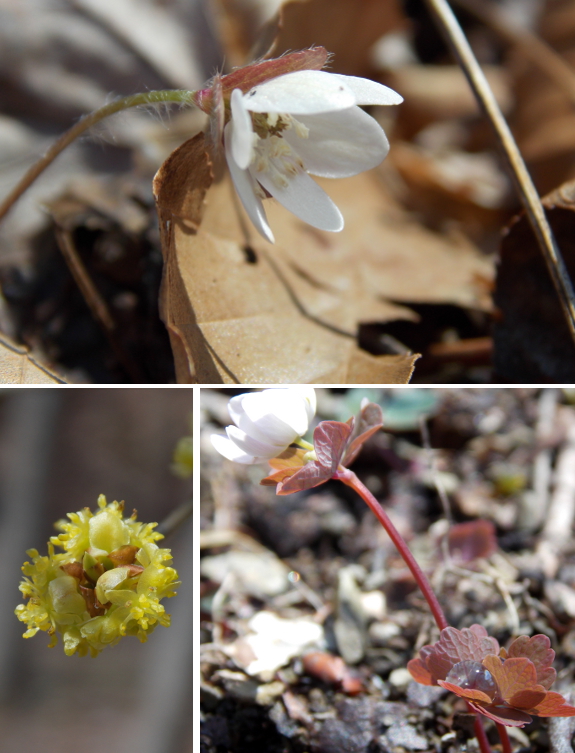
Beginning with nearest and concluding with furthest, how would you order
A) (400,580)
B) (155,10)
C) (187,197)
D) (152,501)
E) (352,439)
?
(352,439), (187,197), (400,580), (155,10), (152,501)

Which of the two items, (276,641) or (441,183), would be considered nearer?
(276,641)

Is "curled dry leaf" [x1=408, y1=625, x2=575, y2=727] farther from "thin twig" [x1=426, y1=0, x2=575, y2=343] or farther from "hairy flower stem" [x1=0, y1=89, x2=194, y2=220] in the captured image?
"hairy flower stem" [x1=0, y1=89, x2=194, y2=220]

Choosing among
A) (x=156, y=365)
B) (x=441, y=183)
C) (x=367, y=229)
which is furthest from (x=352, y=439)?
(x=441, y=183)

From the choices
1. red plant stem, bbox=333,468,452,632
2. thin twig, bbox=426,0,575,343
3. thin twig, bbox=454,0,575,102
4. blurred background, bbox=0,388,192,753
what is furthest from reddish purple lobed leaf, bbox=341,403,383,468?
thin twig, bbox=454,0,575,102

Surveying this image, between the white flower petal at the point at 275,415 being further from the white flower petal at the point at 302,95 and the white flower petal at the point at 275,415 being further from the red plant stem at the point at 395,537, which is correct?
the white flower petal at the point at 302,95

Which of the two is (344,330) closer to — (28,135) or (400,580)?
(400,580)

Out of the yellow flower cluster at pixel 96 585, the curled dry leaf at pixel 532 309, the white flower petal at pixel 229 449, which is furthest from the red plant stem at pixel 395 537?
the curled dry leaf at pixel 532 309
